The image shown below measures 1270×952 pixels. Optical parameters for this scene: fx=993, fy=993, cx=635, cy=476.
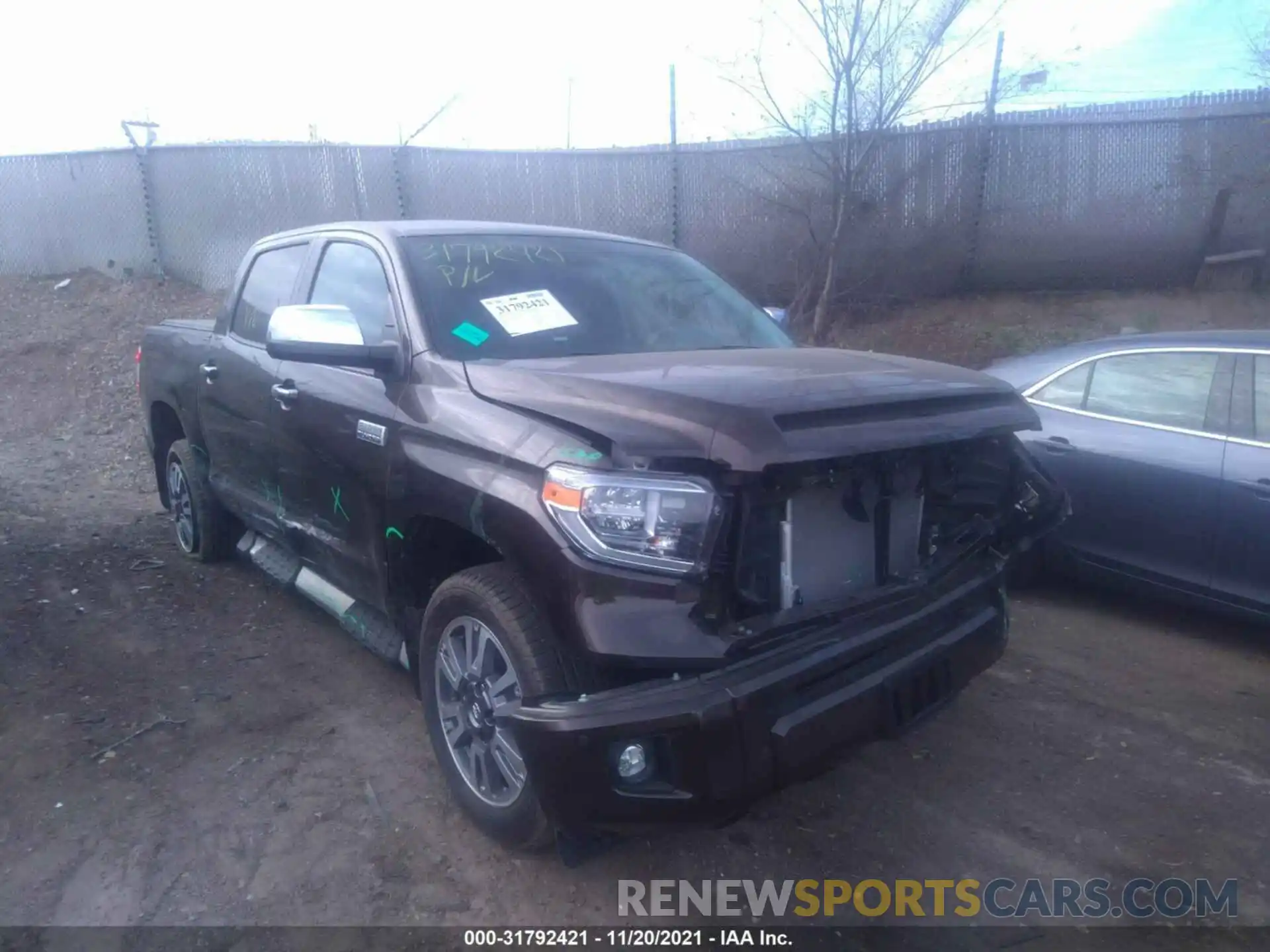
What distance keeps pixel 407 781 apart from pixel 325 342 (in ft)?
5.05

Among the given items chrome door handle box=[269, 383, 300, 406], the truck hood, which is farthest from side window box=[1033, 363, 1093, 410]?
chrome door handle box=[269, 383, 300, 406]

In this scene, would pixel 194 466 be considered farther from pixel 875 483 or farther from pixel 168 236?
pixel 168 236

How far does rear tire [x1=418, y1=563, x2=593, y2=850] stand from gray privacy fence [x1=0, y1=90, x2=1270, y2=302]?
7.74 metres

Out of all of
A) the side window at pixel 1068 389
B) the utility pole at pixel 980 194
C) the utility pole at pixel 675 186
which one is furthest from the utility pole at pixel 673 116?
the side window at pixel 1068 389

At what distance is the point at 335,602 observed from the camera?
13.1 ft

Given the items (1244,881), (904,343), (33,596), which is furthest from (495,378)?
(904,343)

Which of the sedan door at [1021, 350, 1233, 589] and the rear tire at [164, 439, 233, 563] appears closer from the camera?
the sedan door at [1021, 350, 1233, 589]

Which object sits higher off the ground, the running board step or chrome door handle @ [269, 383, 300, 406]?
chrome door handle @ [269, 383, 300, 406]

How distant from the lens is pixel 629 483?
2500mm

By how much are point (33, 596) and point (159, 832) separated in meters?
2.58

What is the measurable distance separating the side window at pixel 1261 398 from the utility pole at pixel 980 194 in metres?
5.96

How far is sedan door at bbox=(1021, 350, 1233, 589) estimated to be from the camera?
4.57 metres

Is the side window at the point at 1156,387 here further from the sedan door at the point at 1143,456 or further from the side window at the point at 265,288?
the side window at the point at 265,288

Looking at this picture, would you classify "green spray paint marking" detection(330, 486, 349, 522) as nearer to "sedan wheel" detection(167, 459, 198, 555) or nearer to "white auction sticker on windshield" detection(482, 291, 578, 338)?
"white auction sticker on windshield" detection(482, 291, 578, 338)
